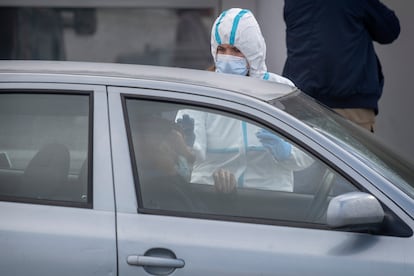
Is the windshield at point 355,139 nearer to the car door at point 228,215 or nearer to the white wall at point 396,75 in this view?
the car door at point 228,215

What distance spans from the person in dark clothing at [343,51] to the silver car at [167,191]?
7.28 ft

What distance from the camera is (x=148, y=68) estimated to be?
449 cm

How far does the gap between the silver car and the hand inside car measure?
0.02 metres

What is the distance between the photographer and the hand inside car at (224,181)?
13.0 feet

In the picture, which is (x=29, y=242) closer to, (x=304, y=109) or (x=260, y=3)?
(x=304, y=109)

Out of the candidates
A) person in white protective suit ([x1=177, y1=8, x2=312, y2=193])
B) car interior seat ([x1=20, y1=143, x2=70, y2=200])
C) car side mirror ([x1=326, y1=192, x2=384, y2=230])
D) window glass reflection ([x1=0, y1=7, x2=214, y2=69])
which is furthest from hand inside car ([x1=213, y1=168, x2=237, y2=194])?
window glass reflection ([x1=0, y1=7, x2=214, y2=69])

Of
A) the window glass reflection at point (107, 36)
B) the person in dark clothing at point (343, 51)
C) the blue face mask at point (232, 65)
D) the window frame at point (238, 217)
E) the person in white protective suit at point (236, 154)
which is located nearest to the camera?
the window frame at point (238, 217)

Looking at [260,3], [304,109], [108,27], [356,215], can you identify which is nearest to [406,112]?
[260,3]

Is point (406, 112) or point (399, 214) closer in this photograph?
point (399, 214)

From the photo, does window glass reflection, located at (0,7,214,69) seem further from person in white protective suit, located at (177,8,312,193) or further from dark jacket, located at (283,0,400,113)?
person in white protective suit, located at (177,8,312,193)

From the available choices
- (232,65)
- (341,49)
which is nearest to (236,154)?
(232,65)

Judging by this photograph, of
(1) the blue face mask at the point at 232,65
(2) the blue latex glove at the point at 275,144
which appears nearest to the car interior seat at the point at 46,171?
(2) the blue latex glove at the point at 275,144

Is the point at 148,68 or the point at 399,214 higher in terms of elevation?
the point at 148,68

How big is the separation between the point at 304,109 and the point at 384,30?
243cm
